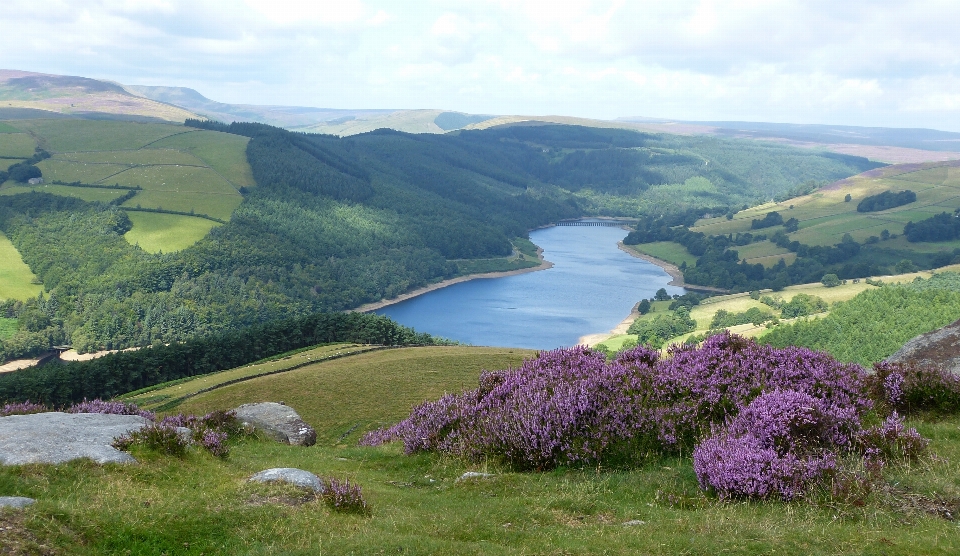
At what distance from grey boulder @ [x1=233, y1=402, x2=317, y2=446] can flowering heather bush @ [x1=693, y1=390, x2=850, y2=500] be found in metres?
15.9

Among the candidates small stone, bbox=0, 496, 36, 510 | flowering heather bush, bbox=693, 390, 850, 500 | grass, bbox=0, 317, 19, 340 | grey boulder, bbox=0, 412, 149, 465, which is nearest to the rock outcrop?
flowering heather bush, bbox=693, 390, 850, 500

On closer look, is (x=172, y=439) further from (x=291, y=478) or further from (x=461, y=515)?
(x=461, y=515)

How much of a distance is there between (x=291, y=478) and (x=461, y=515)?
11.6 ft

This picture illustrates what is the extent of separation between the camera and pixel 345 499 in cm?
1293

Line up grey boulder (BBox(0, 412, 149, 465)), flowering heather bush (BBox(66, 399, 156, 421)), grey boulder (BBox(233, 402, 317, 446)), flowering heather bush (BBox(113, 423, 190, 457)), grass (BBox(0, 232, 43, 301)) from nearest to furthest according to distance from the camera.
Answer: grey boulder (BBox(0, 412, 149, 465))
flowering heather bush (BBox(113, 423, 190, 457))
flowering heather bush (BBox(66, 399, 156, 421))
grey boulder (BBox(233, 402, 317, 446))
grass (BBox(0, 232, 43, 301))

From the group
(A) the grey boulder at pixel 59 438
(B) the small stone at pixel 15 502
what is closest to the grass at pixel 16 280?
(A) the grey boulder at pixel 59 438

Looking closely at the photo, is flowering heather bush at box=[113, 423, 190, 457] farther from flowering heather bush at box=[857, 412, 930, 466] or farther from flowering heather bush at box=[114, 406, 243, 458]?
flowering heather bush at box=[857, 412, 930, 466]

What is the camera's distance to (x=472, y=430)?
18.8 metres

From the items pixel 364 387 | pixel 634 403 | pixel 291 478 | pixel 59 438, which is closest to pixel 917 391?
pixel 634 403

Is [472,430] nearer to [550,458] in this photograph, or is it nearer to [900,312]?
[550,458]

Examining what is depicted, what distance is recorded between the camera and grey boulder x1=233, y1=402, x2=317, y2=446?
26000mm

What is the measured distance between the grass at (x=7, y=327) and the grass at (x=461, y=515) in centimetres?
16462

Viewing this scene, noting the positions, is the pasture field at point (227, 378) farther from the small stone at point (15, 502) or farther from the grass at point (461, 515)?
the small stone at point (15, 502)

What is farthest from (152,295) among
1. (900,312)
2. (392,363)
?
(900,312)
